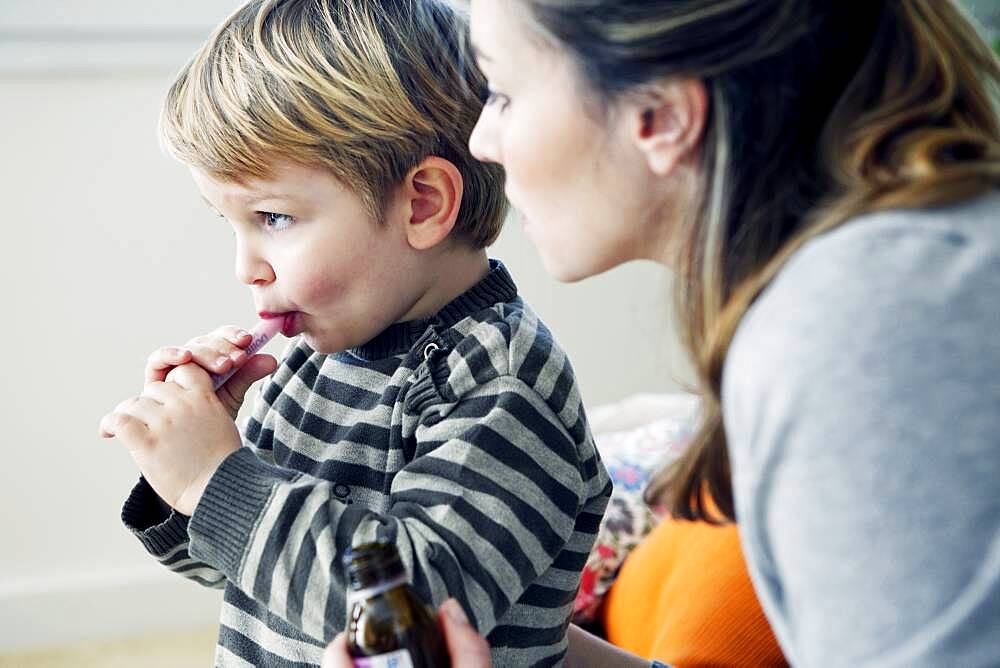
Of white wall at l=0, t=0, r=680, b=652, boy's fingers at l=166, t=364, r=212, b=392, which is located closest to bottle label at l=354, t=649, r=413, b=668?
boy's fingers at l=166, t=364, r=212, b=392

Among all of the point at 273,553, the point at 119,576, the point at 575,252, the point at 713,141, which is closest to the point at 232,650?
the point at 273,553

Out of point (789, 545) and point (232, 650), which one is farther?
point (232, 650)

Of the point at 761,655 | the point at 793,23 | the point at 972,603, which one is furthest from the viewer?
the point at 761,655

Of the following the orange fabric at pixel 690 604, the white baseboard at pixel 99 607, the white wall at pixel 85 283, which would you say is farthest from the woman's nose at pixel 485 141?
the white baseboard at pixel 99 607

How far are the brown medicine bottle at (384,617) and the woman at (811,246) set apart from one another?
20cm

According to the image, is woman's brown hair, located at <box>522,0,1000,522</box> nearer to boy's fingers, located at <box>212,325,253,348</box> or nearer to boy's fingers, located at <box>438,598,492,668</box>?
boy's fingers, located at <box>438,598,492,668</box>

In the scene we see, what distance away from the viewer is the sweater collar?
3.05ft

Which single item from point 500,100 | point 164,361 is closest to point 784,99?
point 500,100

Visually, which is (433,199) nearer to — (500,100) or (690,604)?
(500,100)

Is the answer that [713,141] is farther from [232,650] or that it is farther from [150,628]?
[150,628]

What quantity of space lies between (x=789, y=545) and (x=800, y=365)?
0.09 m

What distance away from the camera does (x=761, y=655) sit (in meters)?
1.10

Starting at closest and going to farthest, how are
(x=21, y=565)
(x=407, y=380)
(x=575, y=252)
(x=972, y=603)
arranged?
(x=972, y=603), (x=575, y=252), (x=407, y=380), (x=21, y=565)

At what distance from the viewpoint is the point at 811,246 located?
563 millimetres
